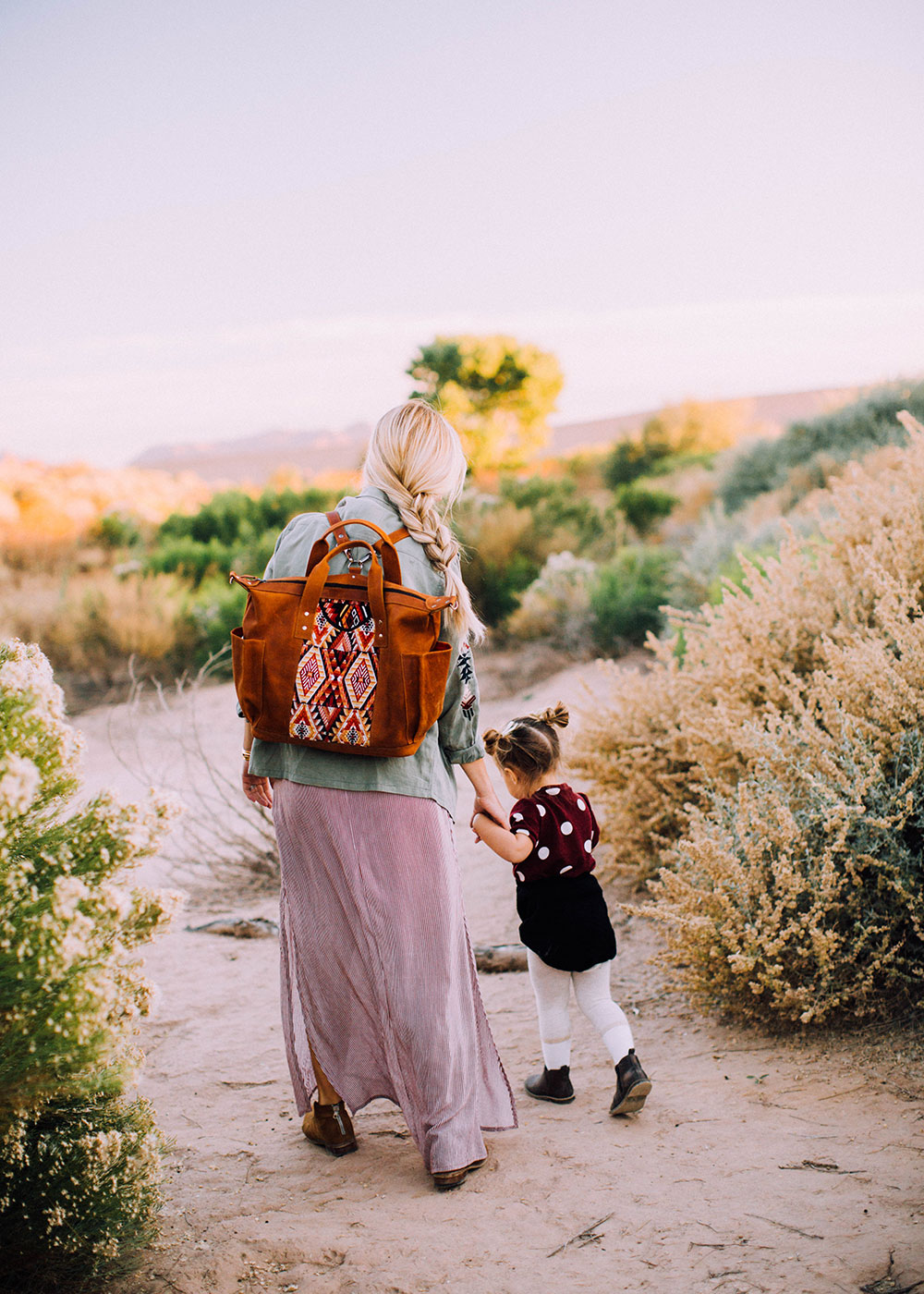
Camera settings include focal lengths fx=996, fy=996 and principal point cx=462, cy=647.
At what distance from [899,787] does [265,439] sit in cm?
10618

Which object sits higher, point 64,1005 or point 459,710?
point 459,710

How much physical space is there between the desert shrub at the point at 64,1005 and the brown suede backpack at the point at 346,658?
1.46 ft

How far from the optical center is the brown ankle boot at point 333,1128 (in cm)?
269

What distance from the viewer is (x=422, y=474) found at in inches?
96.5

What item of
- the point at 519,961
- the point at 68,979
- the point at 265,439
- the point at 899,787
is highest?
the point at 265,439

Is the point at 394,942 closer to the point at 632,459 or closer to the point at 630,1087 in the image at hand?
the point at 630,1087

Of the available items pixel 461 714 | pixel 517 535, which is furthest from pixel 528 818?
pixel 517 535

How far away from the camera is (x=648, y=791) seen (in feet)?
14.9

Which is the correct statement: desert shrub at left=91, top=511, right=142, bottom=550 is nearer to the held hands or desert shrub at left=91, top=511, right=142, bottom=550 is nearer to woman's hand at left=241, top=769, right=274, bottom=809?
woman's hand at left=241, top=769, right=274, bottom=809

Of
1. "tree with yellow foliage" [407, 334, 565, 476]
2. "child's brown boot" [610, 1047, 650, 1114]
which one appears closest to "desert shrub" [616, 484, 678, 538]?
"tree with yellow foliage" [407, 334, 565, 476]

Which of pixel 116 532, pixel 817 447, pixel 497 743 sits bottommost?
pixel 497 743

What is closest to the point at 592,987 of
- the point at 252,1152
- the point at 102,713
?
the point at 252,1152

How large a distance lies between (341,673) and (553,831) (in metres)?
0.89

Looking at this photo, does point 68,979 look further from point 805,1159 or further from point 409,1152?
point 805,1159
